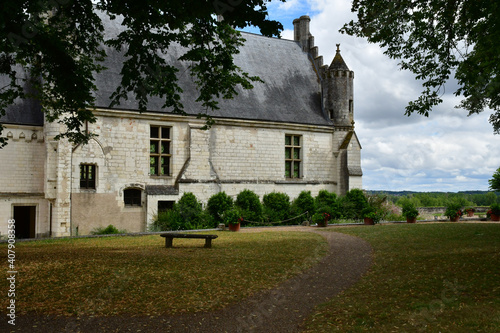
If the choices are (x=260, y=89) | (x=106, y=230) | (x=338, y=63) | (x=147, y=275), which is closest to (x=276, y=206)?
(x=260, y=89)

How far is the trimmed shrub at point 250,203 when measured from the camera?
22.4 m

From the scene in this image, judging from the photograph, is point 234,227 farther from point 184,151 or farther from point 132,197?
point 132,197

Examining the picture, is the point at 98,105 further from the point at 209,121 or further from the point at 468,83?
the point at 468,83

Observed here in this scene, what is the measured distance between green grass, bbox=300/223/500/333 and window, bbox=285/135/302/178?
13719mm

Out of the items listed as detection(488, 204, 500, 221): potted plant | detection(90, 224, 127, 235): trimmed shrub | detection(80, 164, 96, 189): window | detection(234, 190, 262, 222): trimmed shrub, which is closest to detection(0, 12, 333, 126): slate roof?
detection(80, 164, 96, 189): window

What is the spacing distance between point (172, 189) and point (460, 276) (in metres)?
15.4

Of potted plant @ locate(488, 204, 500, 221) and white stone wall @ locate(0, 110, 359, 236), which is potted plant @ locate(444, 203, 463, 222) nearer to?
potted plant @ locate(488, 204, 500, 221)

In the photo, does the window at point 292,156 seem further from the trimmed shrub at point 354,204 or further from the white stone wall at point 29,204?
the white stone wall at point 29,204

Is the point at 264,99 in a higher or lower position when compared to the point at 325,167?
higher

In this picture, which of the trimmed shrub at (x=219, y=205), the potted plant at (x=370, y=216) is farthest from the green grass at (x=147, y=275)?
the potted plant at (x=370, y=216)

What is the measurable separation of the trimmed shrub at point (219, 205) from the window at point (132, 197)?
3.42m

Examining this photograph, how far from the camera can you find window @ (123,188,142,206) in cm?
2073

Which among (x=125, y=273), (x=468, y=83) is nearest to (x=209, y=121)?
(x=125, y=273)

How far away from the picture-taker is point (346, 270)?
31.1 ft
